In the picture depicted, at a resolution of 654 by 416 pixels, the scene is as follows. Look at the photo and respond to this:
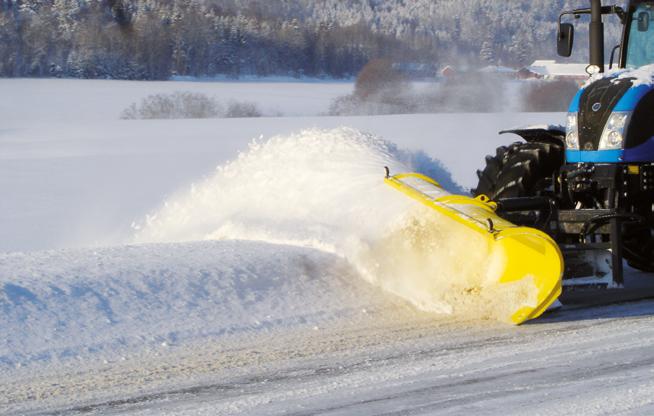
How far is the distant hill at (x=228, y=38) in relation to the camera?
36938 mm

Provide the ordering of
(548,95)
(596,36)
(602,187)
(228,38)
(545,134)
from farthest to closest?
(228,38), (548,95), (545,134), (596,36), (602,187)

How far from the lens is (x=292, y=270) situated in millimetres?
6539

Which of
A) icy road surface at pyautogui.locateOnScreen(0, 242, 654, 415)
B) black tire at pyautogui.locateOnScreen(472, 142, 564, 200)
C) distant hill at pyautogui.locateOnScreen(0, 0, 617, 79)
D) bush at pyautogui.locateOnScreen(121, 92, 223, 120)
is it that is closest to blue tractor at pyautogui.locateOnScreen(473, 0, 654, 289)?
black tire at pyautogui.locateOnScreen(472, 142, 564, 200)

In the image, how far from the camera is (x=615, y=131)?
21.1ft

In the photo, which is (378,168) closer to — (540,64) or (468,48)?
(540,64)

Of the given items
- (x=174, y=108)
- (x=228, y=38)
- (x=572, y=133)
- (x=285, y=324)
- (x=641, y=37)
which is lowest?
(x=174, y=108)

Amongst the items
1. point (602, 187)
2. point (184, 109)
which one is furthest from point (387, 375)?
point (184, 109)

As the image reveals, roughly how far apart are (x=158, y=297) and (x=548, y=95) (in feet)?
84.9

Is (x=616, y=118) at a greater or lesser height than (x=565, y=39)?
lesser

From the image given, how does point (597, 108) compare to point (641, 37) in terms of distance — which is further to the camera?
point (641, 37)

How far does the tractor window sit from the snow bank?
2.82 meters

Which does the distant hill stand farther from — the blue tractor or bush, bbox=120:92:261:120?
the blue tractor

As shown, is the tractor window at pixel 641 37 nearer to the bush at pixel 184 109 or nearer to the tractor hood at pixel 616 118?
the tractor hood at pixel 616 118

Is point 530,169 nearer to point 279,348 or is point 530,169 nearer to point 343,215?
point 343,215
